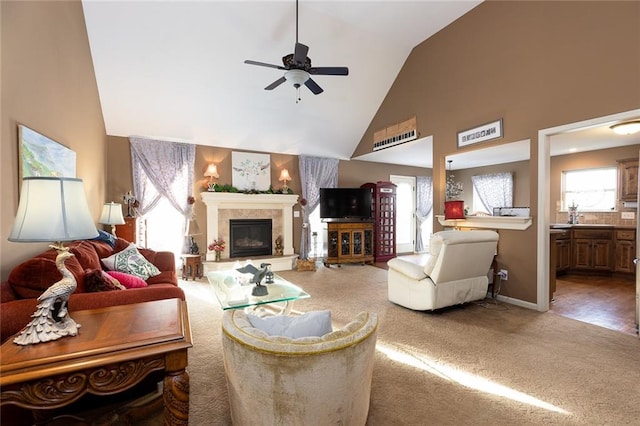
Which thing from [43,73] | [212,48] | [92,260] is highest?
[212,48]

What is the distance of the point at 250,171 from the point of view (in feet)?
20.7

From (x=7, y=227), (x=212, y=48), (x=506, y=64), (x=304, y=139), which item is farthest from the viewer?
(x=304, y=139)

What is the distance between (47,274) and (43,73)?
1918 mm

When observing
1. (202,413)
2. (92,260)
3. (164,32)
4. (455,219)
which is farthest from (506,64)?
(92,260)

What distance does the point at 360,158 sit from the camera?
7.43 meters

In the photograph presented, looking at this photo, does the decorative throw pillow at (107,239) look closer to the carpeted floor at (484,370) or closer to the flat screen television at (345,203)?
the carpeted floor at (484,370)

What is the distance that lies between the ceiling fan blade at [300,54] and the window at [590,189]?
20.6 ft

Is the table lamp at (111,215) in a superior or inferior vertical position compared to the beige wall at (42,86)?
inferior

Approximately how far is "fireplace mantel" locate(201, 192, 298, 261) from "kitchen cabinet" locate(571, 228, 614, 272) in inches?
218

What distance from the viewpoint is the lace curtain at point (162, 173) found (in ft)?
17.6

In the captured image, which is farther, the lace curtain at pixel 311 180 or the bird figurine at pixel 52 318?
the lace curtain at pixel 311 180

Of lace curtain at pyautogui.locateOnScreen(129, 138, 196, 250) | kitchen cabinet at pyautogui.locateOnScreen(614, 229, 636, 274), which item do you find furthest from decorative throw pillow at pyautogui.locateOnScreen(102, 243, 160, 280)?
kitchen cabinet at pyautogui.locateOnScreen(614, 229, 636, 274)

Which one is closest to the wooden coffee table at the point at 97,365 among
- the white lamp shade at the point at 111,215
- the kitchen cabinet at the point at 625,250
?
the white lamp shade at the point at 111,215

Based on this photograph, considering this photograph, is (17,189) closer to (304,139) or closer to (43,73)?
(43,73)
